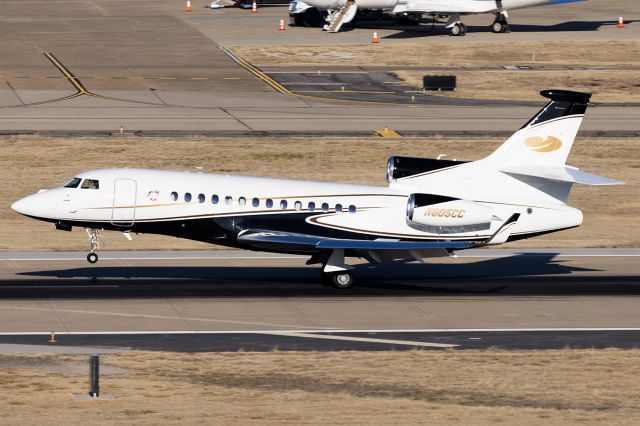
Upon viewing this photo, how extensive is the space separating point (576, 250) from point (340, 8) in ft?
174

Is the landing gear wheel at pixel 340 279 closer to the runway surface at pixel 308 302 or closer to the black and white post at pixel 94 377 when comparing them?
the runway surface at pixel 308 302

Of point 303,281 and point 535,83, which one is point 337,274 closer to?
point 303,281

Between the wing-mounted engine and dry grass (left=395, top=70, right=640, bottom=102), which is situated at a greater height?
dry grass (left=395, top=70, right=640, bottom=102)

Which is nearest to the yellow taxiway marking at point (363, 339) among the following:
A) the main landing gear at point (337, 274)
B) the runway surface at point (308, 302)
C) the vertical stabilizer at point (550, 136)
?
the runway surface at point (308, 302)

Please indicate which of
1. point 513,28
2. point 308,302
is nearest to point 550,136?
point 308,302

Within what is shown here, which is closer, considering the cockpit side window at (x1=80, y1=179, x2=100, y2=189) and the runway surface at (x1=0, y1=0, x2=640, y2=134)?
the cockpit side window at (x1=80, y1=179, x2=100, y2=189)

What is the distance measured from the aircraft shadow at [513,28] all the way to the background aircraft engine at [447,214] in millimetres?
58981

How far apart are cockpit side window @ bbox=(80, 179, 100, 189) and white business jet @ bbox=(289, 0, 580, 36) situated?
57870 millimetres

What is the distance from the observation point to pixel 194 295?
121ft

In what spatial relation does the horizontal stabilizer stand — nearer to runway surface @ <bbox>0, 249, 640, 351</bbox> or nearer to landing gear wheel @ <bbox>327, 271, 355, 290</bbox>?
runway surface @ <bbox>0, 249, 640, 351</bbox>

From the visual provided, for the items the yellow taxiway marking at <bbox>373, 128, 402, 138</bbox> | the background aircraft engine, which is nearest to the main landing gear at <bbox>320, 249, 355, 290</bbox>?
the background aircraft engine

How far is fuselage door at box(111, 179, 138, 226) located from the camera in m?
36.5

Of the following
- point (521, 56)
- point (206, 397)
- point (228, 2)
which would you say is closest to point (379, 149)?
point (521, 56)

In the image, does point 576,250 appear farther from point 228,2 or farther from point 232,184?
point 228,2
